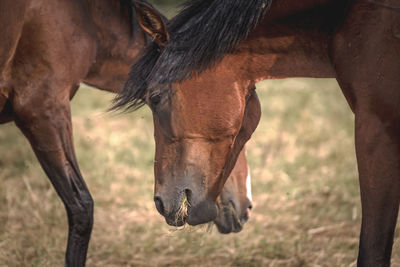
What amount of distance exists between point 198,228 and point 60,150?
84 cm

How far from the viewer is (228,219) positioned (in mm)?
2930

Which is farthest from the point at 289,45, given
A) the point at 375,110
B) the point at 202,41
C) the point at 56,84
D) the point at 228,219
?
the point at 56,84

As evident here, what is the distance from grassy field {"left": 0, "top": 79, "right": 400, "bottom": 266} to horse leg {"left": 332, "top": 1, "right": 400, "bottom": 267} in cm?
95

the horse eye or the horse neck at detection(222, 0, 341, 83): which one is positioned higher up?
the horse neck at detection(222, 0, 341, 83)

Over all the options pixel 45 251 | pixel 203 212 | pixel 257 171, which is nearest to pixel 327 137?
pixel 257 171

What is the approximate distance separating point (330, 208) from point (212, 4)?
8.65 ft

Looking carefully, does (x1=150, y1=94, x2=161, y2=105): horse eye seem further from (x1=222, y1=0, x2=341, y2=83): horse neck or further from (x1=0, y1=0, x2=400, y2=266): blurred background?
(x1=0, y1=0, x2=400, y2=266): blurred background

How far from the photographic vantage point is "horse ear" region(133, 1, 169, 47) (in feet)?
7.24

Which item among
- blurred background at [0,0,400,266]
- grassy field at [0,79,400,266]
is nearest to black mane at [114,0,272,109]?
blurred background at [0,0,400,266]

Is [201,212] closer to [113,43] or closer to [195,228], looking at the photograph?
[195,228]

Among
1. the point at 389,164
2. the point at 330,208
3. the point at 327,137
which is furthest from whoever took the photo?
the point at 327,137

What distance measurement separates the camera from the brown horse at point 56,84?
2736 millimetres

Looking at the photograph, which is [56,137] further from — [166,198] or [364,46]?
[364,46]

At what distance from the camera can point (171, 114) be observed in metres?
2.21
